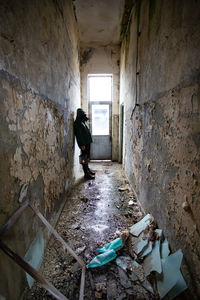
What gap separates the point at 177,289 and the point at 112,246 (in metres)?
0.61

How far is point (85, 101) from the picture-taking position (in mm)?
4859

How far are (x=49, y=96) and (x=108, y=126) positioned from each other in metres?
3.63

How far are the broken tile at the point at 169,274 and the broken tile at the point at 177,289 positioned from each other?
0.02 m

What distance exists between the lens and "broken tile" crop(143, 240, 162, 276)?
1177mm

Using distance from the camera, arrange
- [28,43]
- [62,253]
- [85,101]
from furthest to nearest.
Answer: [85,101] < [62,253] < [28,43]

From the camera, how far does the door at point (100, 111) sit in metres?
4.93

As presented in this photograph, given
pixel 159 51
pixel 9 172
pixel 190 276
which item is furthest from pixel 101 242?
pixel 159 51

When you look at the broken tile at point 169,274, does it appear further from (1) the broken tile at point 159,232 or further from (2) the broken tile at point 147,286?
(1) the broken tile at point 159,232

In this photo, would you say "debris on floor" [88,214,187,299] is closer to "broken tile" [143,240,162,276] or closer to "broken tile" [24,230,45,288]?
"broken tile" [143,240,162,276]

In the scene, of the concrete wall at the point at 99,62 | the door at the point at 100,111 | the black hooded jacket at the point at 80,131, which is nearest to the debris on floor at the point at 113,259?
the black hooded jacket at the point at 80,131

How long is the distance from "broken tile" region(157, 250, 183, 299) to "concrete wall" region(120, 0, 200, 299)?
0.17 feet

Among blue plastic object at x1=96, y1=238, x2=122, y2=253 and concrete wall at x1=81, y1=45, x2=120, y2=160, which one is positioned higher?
concrete wall at x1=81, y1=45, x2=120, y2=160

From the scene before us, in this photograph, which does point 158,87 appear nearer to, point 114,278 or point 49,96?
point 49,96

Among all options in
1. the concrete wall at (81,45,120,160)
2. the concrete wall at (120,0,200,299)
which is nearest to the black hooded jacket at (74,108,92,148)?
the concrete wall at (120,0,200,299)
